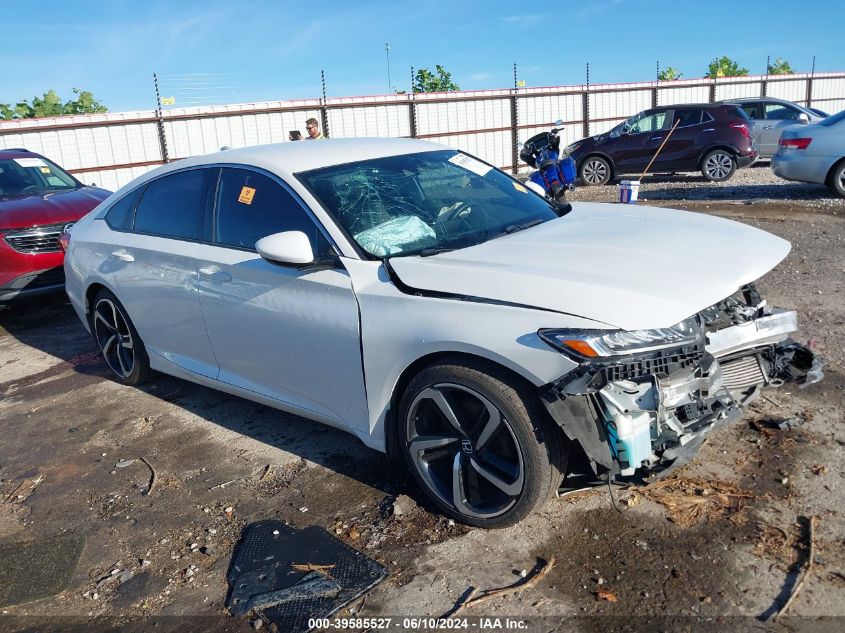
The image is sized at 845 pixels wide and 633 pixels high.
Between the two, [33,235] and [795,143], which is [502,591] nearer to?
[33,235]

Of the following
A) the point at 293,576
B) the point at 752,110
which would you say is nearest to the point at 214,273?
the point at 293,576

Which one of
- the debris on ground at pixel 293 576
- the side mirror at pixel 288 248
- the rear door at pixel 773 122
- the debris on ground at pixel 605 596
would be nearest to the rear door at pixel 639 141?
the rear door at pixel 773 122

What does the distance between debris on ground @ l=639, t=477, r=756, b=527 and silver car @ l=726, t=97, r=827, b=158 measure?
16.6 m

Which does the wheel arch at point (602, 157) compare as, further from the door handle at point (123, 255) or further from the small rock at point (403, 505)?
the small rock at point (403, 505)

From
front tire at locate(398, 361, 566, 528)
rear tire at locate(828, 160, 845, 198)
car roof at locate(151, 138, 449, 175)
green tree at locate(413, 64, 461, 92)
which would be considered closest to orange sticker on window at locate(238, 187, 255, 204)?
car roof at locate(151, 138, 449, 175)

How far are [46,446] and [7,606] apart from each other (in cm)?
176

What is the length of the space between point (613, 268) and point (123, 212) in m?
3.69

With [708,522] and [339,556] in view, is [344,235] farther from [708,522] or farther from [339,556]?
[708,522]

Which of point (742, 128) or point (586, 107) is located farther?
point (586, 107)

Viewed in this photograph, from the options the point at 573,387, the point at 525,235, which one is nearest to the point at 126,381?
the point at 525,235

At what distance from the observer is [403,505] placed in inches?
138

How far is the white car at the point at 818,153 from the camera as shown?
11359 millimetres

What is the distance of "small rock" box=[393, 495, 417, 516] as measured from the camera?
3.46 metres

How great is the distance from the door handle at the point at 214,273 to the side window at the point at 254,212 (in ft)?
0.53
